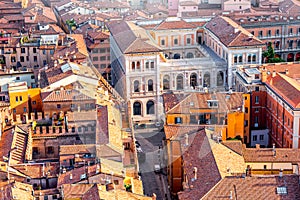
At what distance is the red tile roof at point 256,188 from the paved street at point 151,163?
7.96 metres

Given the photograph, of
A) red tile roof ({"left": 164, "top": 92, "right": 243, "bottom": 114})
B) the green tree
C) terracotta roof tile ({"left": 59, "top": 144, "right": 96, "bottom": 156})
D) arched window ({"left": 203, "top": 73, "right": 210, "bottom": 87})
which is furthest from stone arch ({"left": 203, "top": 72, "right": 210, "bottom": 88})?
terracotta roof tile ({"left": 59, "top": 144, "right": 96, "bottom": 156})

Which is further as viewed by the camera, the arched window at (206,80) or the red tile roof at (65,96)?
the arched window at (206,80)

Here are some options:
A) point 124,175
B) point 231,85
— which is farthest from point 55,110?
point 231,85

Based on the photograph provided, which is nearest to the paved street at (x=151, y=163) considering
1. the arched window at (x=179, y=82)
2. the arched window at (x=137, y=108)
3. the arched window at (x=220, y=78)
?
the arched window at (x=137, y=108)

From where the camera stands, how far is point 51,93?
128ft

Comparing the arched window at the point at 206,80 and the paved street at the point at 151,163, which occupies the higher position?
the arched window at the point at 206,80

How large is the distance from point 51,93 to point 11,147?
251 inches

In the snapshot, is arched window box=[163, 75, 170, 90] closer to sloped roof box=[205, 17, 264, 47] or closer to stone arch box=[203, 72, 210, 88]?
stone arch box=[203, 72, 210, 88]

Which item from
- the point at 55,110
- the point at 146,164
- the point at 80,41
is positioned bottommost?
the point at 146,164

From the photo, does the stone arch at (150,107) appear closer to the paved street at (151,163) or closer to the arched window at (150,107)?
the arched window at (150,107)

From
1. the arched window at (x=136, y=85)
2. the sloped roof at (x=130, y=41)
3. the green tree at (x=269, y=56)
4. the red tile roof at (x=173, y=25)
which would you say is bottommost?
the arched window at (x=136, y=85)

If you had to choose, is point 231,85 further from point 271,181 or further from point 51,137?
point 271,181

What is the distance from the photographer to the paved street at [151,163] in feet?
116

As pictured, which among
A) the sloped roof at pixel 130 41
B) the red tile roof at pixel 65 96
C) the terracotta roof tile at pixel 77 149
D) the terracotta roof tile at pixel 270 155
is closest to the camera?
the terracotta roof tile at pixel 77 149
